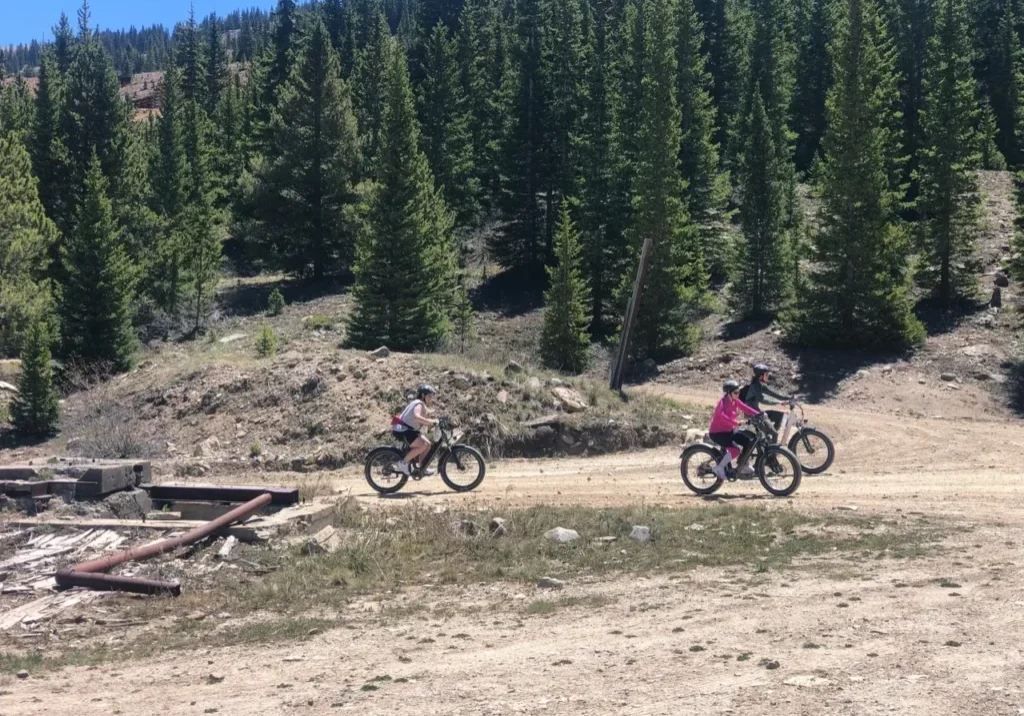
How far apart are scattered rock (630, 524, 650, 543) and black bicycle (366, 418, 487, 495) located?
4542mm

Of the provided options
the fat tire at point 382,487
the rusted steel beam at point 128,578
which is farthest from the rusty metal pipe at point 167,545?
the fat tire at point 382,487

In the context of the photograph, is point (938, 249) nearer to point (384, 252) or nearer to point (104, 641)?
point (384, 252)

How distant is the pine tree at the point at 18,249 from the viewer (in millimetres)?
31797

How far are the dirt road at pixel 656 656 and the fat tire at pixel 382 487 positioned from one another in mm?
5835

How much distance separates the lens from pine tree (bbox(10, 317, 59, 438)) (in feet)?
83.6

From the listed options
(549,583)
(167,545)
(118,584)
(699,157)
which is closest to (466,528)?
(549,583)

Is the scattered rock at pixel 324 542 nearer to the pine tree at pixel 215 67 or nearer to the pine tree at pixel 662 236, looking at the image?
the pine tree at pixel 662 236

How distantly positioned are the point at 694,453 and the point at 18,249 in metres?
25.9

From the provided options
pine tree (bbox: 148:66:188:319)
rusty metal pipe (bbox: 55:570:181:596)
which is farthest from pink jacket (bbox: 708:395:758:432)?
pine tree (bbox: 148:66:188:319)

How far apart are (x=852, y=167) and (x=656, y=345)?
9327 mm

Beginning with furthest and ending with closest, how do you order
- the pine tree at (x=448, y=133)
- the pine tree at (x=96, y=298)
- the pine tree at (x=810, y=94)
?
the pine tree at (x=810, y=94), the pine tree at (x=448, y=133), the pine tree at (x=96, y=298)

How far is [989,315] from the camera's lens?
3766 cm

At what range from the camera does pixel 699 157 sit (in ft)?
163

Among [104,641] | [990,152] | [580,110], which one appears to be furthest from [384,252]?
[990,152]
